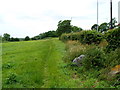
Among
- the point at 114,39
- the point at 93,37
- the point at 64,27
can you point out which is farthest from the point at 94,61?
the point at 64,27

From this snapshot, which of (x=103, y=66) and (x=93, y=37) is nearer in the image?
(x=103, y=66)

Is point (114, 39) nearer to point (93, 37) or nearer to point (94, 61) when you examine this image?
point (94, 61)

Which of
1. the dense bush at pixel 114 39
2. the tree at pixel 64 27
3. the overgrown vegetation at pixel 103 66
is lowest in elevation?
the overgrown vegetation at pixel 103 66

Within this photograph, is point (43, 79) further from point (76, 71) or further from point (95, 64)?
point (95, 64)

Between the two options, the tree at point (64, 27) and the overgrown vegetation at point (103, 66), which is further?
the tree at point (64, 27)

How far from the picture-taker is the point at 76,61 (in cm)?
855

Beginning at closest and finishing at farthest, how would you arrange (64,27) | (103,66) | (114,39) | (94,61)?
(103,66) → (94,61) → (114,39) → (64,27)

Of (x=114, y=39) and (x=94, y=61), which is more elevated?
(x=114, y=39)

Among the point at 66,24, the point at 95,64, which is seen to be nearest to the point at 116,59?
the point at 95,64

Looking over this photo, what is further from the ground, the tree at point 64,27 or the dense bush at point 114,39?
the tree at point 64,27

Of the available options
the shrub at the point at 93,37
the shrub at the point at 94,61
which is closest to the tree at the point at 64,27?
the shrub at the point at 93,37

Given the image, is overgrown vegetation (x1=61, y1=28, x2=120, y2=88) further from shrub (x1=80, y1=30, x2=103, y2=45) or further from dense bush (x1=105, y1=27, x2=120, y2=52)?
shrub (x1=80, y1=30, x2=103, y2=45)

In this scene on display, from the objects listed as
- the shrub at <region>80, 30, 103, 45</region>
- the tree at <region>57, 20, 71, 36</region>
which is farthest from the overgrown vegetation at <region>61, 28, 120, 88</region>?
the tree at <region>57, 20, 71, 36</region>

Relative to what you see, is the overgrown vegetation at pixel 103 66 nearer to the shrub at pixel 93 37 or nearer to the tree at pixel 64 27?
the shrub at pixel 93 37
